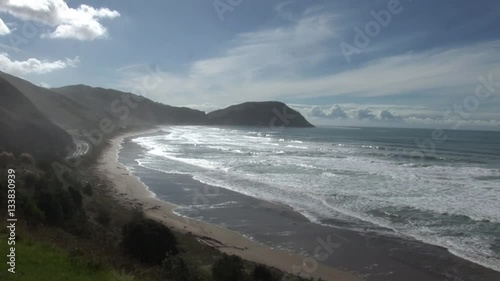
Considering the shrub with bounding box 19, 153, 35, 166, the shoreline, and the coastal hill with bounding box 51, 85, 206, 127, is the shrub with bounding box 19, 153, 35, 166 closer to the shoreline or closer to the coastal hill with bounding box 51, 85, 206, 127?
the shoreline

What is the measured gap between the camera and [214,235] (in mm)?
15312

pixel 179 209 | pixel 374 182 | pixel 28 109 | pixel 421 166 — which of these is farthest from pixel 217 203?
pixel 421 166

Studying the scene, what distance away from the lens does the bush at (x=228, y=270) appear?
1016cm

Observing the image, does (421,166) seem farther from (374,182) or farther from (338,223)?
(338,223)

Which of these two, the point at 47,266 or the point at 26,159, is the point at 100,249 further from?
the point at 26,159

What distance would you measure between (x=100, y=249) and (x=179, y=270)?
81.4 inches

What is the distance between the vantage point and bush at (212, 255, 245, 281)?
10.2m

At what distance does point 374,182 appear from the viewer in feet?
90.2

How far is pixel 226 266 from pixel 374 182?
19299 mm

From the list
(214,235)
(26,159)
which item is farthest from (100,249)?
(26,159)

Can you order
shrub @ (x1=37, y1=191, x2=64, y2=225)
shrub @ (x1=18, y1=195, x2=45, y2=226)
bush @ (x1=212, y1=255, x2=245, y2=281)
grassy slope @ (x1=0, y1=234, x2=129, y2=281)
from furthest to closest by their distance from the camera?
1. shrub @ (x1=37, y1=191, x2=64, y2=225)
2. shrub @ (x1=18, y1=195, x2=45, y2=226)
3. bush @ (x1=212, y1=255, x2=245, y2=281)
4. grassy slope @ (x1=0, y1=234, x2=129, y2=281)

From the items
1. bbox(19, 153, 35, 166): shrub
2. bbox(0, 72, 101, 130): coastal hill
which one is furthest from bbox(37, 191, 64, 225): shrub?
bbox(0, 72, 101, 130): coastal hill

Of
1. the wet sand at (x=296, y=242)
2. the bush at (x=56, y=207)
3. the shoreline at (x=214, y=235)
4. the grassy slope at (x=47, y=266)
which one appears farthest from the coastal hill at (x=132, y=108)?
the grassy slope at (x=47, y=266)

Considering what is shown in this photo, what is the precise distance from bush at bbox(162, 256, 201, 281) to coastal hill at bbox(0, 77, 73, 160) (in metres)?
17.6
